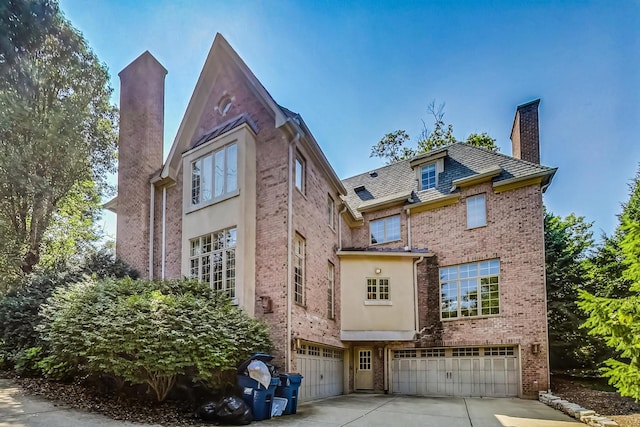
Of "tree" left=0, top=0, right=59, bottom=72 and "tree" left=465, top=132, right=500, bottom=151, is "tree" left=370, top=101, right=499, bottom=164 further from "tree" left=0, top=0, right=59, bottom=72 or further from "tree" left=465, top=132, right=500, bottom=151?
"tree" left=0, top=0, right=59, bottom=72

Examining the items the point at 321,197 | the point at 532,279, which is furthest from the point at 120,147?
the point at 532,279

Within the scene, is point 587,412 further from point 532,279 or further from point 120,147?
point 120,147

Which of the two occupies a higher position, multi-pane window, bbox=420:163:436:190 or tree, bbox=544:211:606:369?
multi-pane window, bbox=420:163:436:190

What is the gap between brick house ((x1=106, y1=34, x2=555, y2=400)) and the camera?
11.0 metres

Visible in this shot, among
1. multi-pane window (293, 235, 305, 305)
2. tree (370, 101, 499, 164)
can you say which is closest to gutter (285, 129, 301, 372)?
multi-pane window (293, 235, 305, 305)

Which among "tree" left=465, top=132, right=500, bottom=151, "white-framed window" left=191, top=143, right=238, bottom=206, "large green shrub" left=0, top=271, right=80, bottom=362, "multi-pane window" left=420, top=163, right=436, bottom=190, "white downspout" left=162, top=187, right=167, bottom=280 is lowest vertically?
"large green shrub" left=0, top=271, right=80, bottom=362

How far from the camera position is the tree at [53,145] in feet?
43.5

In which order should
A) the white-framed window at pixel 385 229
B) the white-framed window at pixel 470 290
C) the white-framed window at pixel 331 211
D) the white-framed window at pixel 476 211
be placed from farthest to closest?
the white-framed window at pixel 385 229
the white-framed window at pixel 331 211
the white-framed window at pixel 476 211
the white-framed window at pixel 470 290

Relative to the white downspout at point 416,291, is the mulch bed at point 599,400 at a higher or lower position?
lower

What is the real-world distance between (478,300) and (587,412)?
508cm

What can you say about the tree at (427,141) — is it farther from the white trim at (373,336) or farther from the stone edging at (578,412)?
the stone edging at (578,412)

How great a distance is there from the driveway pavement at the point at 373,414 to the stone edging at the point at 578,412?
0.19 m

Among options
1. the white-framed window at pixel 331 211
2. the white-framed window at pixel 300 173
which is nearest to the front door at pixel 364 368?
the white-framed window at pixel 331 211

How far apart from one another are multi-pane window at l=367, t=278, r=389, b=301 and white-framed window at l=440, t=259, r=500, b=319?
6.36 ft
